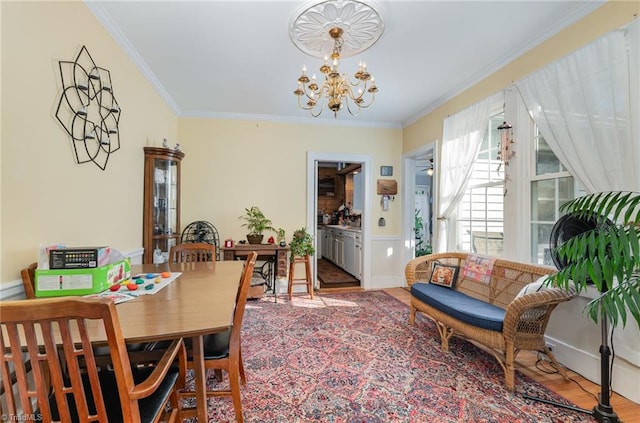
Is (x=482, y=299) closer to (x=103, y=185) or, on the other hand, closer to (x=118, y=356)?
(x=118, y=356)

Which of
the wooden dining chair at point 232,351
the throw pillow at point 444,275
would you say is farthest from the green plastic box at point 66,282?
the throw pillow at point 444,275

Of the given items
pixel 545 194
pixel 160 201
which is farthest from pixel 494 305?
pixel 160 201

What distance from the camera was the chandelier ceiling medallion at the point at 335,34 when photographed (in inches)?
78.2

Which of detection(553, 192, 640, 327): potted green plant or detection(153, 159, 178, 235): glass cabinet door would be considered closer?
detection(553, 192, 640, 327): potted green plant

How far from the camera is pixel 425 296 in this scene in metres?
2.73

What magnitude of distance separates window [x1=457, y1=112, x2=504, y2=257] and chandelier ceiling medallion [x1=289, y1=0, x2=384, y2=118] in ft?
5.51

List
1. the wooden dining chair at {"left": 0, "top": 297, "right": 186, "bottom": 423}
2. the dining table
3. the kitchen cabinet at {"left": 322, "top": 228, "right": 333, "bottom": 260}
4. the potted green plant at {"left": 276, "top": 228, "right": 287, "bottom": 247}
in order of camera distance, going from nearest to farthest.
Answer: the wooden dining chair at {"left": 0, "top": 297, "right": 186, "bottom": 423} < the dining table < the potted green plant at {"left": 276, "top": 228, "right": 287, "bottom": 247} < the kitchen cabinet at {"left": 322, "top": 228, "right": 333, "bottom": 260}

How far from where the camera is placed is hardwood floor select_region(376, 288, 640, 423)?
5.73 feet

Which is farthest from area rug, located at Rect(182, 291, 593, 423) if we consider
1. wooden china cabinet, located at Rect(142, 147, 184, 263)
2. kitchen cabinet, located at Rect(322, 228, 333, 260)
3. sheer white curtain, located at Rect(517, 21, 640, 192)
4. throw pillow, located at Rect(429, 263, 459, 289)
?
kitchen cabinet, located at Rect(322, 228, 333, 260)

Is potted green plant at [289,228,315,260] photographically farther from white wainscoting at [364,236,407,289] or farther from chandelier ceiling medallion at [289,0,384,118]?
chandelier ceiling medallion at [289,0,384,118]

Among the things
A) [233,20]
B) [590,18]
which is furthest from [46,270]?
[590,18]

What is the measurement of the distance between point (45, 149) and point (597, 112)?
3540mm

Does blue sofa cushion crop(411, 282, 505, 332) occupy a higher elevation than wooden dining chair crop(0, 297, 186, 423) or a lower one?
lower

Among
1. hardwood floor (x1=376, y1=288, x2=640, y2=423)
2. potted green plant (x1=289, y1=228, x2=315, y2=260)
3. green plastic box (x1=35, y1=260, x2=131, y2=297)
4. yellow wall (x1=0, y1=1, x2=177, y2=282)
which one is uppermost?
yellow wall (x1=0, y1=1, x2=177, y2=282)
